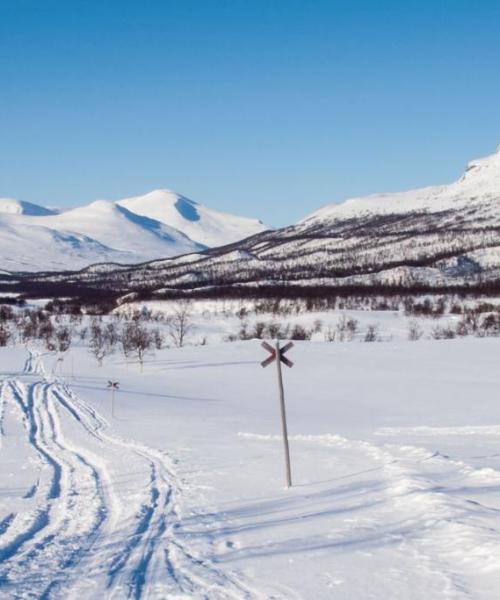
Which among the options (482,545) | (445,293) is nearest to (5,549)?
(482,545)

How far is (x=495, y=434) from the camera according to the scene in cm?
2608

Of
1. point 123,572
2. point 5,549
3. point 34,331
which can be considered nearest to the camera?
point 123,572

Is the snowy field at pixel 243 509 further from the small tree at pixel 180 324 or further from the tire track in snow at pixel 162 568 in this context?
the small tree at pixel 180 324

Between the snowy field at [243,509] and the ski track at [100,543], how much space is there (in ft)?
0.12

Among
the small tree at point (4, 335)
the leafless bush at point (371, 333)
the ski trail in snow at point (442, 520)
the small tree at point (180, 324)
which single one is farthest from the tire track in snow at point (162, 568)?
the small tree at point (4, 335)

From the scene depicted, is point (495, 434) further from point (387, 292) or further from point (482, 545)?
point (387, 292)

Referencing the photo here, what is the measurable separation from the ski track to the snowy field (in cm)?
4

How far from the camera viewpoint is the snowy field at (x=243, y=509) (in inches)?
356

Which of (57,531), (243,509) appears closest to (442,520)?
(243,509)

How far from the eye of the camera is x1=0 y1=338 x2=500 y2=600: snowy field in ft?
29.6

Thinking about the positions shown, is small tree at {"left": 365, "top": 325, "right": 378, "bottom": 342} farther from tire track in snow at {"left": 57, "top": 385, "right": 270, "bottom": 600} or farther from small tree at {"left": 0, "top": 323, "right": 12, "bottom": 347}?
tire track in snow at {"left": 57, "top": 385, "right": 270, "bottom": 600}

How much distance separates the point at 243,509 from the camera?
1345 centimetres

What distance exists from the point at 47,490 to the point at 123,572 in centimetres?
708

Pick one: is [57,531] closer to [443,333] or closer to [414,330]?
[414,330]
